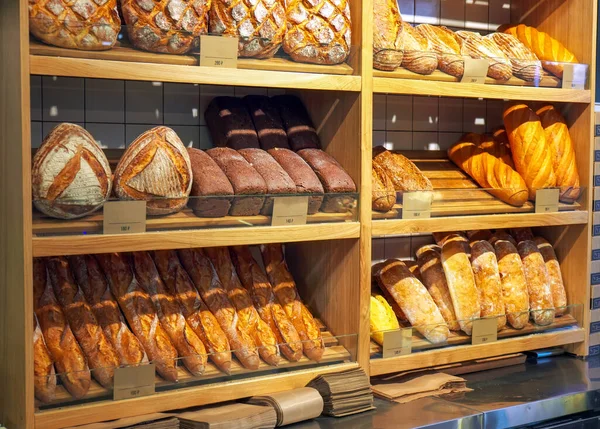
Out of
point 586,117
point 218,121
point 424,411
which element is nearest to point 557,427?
point 424,411

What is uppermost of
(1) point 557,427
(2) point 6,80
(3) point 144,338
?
(2) point 6,80

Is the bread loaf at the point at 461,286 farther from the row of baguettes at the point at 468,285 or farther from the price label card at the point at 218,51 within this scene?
the price label card at the point at 218,51

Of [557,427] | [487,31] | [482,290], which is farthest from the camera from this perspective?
[487,31]

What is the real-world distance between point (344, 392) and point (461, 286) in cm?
67

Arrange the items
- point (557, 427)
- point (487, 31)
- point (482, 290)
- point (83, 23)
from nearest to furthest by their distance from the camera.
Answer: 1. point (83, 23)
2. point (557, 427)
3. point (482, 290)
4. point (487, 31)

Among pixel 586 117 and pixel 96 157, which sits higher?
pixel 586 117

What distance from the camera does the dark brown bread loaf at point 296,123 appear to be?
2.61m

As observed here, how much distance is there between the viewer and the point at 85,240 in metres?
1.97

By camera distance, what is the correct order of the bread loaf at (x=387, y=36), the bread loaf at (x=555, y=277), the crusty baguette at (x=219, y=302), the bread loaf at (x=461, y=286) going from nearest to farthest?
the crusty baguette at (x=219, y=302)
the bread loaf at (x=387, y=36)
the bread loaf at (x=461, y=286)
the bread loaf at (x=555, y=277)

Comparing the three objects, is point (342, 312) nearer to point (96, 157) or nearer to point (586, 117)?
point (96, 157)

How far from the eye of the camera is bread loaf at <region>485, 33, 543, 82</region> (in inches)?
112

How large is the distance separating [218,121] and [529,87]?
1132 mm

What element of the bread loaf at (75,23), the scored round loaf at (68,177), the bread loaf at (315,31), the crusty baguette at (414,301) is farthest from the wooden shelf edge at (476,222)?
the bread loaf at (75,23)

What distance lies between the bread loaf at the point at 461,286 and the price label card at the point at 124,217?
117cm
